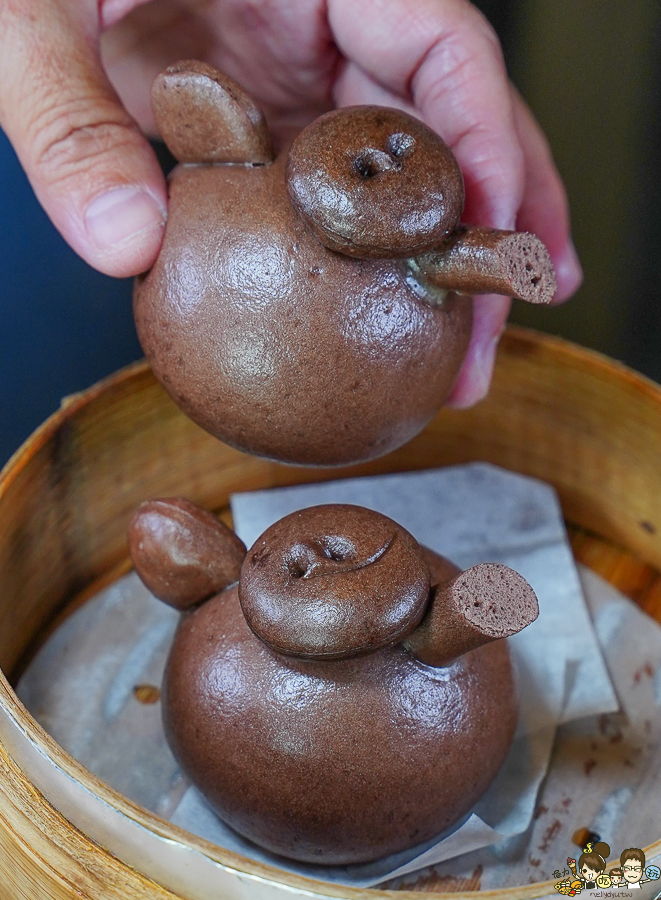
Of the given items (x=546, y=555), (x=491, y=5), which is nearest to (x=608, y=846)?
(x=546, y=555)

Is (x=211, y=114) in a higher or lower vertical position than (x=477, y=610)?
higher

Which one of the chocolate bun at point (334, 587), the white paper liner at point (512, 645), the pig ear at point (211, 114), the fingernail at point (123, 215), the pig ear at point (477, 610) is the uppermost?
the pig ear at point (211, 114)

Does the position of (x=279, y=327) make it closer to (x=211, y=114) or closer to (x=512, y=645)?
(x=211, y=114)

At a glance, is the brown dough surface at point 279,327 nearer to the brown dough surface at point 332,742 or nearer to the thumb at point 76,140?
the thumb at point 76,140

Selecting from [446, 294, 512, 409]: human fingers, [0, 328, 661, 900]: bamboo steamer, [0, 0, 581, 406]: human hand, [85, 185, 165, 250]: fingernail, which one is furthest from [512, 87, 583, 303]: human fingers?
[85, 185, 165, 250]: fingernail

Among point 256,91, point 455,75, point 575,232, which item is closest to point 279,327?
point 455,75
